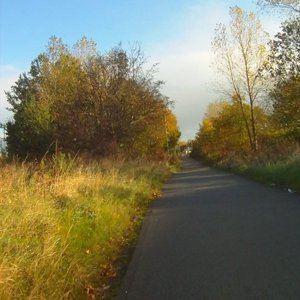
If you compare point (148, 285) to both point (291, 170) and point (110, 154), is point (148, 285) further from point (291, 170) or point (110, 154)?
point (110, 154)

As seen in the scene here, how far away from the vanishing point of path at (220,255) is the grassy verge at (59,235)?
0.52m

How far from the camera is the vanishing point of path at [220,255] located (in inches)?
233

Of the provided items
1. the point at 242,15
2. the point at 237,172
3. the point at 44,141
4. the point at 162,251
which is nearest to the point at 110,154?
the point at 237,172

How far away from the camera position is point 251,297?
546cm

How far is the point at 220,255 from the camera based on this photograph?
25.1 feet

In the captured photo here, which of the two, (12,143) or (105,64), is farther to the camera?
(12,143)

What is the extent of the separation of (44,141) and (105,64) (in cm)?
1067

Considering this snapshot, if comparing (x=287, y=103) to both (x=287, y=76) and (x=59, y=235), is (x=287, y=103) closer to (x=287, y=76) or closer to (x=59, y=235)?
(x=287, y=76)

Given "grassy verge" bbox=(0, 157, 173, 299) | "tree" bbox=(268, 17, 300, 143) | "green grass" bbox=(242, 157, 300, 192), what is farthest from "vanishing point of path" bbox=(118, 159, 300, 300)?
"tree" bbox=(268, 17, 300, 143)

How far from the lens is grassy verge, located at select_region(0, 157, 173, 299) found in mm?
5805

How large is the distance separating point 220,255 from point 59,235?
2599mm

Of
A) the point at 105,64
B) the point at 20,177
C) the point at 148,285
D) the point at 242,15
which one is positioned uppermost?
the point at 242,15

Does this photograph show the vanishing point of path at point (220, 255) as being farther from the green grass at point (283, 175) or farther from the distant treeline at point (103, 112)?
the distant treeline at point (103, 112)

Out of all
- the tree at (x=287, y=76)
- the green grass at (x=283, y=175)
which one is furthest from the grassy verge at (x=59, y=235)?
the tree at (x=287, y=76)
